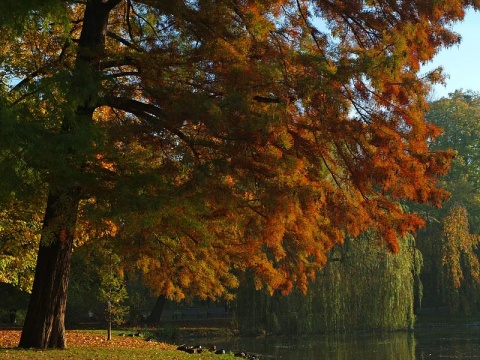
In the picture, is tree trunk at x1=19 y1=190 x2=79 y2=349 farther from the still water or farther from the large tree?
the still water

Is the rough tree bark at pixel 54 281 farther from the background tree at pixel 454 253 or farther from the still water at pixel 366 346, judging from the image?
the background tree at pixel 454 253

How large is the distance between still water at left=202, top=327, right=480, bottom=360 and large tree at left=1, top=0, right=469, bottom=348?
12.2m

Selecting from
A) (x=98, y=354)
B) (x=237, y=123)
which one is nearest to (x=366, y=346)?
(x=98, y=354)

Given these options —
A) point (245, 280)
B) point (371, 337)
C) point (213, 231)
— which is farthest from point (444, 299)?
point (213, 231)

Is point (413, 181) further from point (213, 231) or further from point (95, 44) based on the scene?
point (95, 44)

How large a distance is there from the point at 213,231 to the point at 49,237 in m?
2.97

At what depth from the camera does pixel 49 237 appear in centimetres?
996

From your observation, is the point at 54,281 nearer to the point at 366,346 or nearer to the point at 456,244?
the point at 366,346

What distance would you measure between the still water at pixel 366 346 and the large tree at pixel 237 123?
40.1 ft

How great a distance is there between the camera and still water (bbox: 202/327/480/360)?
21859mm

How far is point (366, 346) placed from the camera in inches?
963

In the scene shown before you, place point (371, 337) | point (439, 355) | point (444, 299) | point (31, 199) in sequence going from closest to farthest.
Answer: point (31, 199) → point (439, 355) → point (371, 337) → point (444, 299)

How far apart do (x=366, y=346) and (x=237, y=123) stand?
59.1ft

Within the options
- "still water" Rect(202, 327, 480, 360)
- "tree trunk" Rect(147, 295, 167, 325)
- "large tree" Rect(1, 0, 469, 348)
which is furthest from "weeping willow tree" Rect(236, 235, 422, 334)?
"large tree" Rect(1, 0, 469, 348)
